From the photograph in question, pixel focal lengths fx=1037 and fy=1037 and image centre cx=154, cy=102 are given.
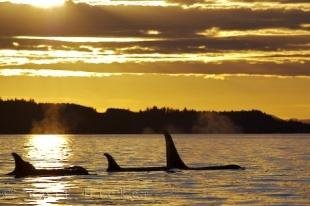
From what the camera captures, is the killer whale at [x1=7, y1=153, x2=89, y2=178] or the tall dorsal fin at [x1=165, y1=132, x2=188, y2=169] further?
the tall dorsal fin at [x1=165, y1=132, x2=188, y2=169]

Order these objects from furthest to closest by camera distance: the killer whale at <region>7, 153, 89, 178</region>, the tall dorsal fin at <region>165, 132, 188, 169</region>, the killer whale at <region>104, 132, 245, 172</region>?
the tall dorsal fin at <region>165, 132, 188, 169</region>, the killer whale at <region>104, 132, 245, 172</region>, the killer whale at <region>7, 153, 89, 178</region>

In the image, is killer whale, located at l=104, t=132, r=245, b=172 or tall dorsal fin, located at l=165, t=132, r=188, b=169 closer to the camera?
killer whale, located at l=104, t=132, r=245, b=172

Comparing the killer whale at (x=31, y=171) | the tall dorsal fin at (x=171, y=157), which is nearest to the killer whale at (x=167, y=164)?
the tall dorsal fin at (x=171, y=157)

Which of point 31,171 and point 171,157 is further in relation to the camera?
point 171,157

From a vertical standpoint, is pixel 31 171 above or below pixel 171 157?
below

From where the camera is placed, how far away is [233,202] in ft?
194

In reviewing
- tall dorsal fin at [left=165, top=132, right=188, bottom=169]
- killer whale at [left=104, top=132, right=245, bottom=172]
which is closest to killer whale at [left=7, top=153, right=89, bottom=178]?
killer whale at [left=104, top=132, right=245, bottom=172]

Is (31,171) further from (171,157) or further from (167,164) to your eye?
(171,157)

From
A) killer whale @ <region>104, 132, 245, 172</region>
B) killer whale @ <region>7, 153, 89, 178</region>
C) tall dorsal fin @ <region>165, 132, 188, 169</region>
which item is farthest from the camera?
tall dorsal fin @ <region>165, 132, 188, 169</region>

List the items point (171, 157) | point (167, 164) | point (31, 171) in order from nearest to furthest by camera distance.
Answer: point (31, 171)
point (167, 164)
point (171, 157)

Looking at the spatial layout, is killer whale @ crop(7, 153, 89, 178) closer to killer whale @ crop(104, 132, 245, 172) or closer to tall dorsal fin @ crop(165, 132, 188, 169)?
killer whale @ crop(104, 132, 245, 172)

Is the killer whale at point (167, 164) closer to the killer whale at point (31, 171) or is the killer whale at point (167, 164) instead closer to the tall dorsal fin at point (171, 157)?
the tall dorsal fin at point (171, 157)

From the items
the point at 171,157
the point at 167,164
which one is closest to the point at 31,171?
the point at 167,164

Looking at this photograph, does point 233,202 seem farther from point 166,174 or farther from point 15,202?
point 166,174
